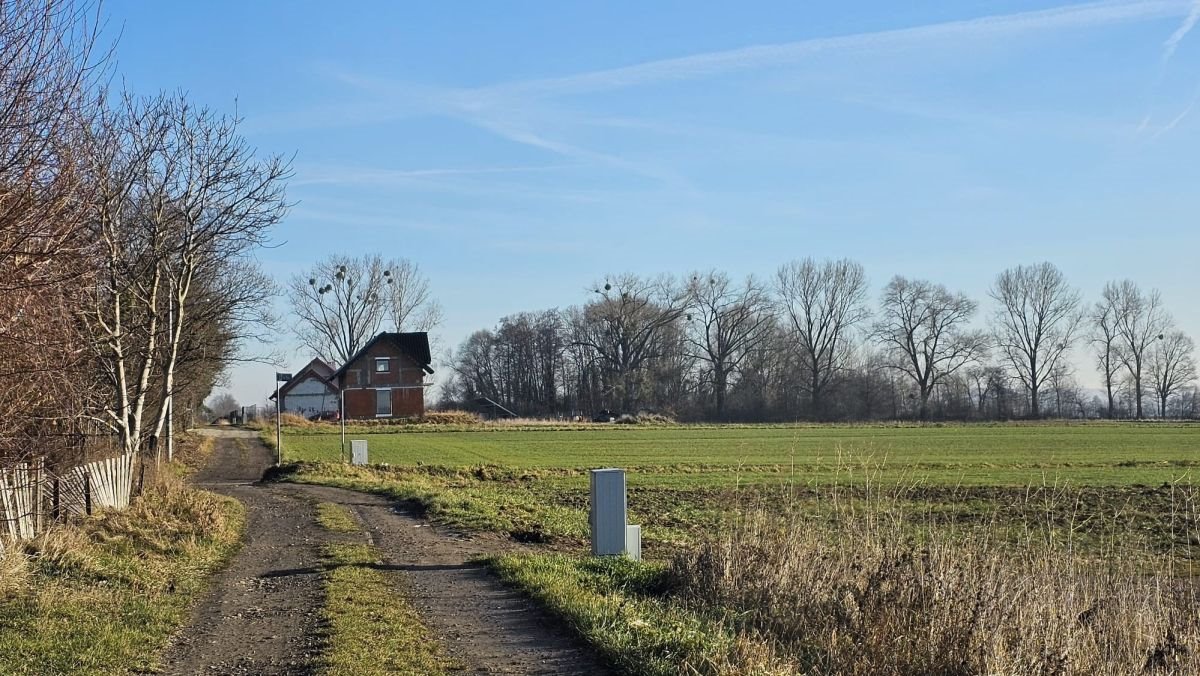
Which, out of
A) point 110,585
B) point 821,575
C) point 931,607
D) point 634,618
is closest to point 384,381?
point 110,585

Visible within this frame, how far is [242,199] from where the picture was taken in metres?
21.2

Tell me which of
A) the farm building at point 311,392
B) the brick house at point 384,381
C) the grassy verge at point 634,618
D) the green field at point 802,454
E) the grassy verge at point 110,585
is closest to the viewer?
the grassy verge at point 634,618

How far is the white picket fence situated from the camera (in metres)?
11.7

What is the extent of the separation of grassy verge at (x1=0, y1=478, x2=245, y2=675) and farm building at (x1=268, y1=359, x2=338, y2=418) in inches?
3176

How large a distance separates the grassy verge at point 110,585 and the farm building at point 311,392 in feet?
265

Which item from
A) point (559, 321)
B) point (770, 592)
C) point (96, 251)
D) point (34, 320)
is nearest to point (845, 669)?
point (770, 592)

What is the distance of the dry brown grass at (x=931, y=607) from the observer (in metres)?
8.02

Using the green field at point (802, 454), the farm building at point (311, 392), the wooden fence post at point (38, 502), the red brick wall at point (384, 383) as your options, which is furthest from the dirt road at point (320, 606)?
the farm building at point (311, 392)

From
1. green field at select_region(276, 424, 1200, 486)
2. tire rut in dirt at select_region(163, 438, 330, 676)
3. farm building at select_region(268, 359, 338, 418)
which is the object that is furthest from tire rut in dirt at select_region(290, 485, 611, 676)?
farm building at select_region(268, 359, 338, 418)

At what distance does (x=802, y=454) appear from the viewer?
47344mm

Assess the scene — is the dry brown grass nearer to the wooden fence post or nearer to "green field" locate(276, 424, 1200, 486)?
the wooden fence post

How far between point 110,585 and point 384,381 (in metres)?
77.8

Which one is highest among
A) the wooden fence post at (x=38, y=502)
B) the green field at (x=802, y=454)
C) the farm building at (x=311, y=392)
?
the farm building at (x=311, y=392)

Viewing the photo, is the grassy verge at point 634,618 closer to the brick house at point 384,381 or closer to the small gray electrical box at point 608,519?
the small gray electrical box at point 608,519
